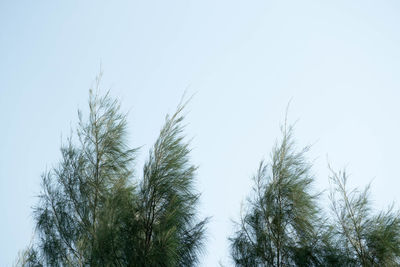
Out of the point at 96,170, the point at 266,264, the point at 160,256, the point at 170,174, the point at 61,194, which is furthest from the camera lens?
the point at 61,194

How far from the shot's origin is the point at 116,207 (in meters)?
3.88

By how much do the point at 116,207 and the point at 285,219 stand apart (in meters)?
2.04

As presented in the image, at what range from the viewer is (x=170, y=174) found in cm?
421

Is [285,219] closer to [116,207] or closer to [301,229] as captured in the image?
[301,229]

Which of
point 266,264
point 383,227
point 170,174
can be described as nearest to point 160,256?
point 170,174

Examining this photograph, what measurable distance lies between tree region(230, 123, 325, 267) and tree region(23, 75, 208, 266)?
0.84 m

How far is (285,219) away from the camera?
15.6ft

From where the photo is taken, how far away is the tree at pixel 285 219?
4680 mm

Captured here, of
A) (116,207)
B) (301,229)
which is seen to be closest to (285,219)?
(301,229)

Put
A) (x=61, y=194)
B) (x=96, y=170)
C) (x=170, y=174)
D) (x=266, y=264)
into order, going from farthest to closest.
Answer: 1. (x=61, y=194)
2. (x=96, y=170)
3. (x=266, y=264)
4. (x=170, y=174)

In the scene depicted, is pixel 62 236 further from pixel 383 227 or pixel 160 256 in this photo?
pixel 383 227

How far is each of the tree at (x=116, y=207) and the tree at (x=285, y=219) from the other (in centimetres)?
84

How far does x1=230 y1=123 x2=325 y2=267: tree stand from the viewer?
4.68 m

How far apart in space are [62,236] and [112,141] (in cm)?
141
